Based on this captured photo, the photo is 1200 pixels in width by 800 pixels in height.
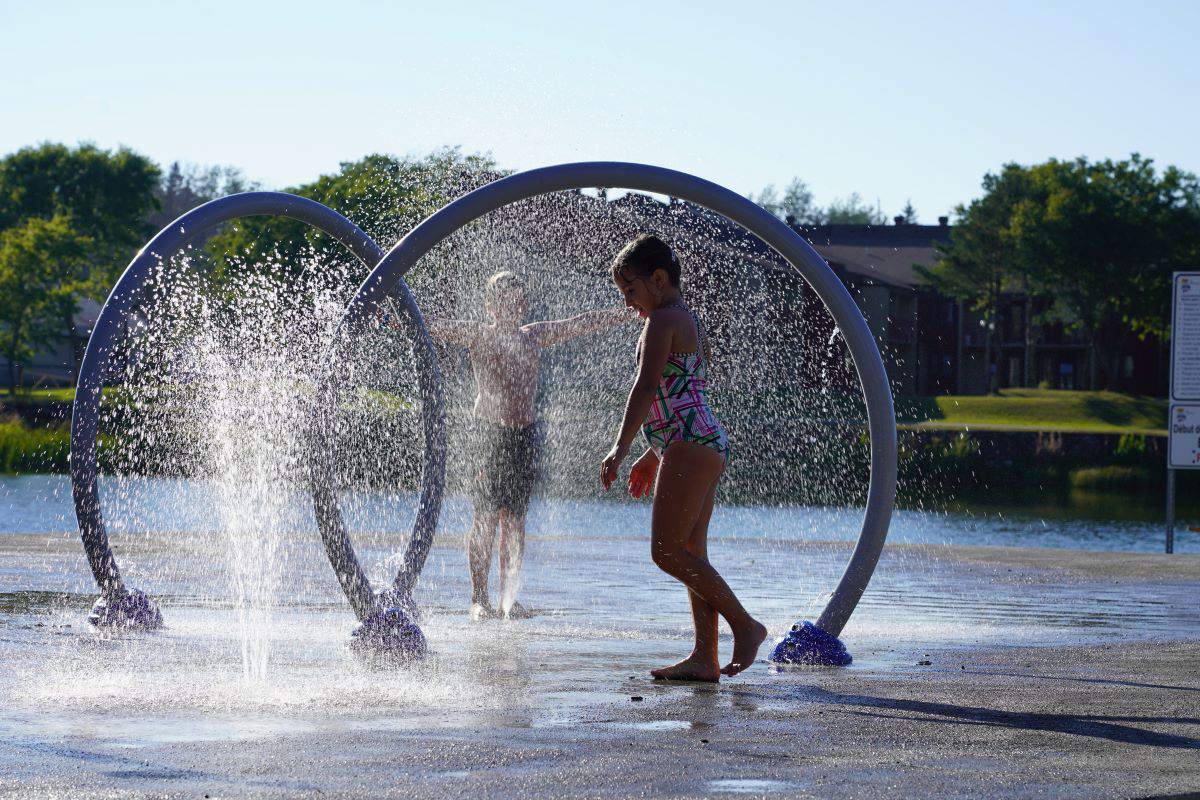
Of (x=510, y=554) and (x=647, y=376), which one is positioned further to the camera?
(x=510, y=554)

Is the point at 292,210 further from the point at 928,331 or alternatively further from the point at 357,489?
the point at 928,331

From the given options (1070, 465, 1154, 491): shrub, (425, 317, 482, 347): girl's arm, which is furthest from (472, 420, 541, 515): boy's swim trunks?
(1070, 465, 1154, 491): shrub

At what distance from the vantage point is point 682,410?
640 cm

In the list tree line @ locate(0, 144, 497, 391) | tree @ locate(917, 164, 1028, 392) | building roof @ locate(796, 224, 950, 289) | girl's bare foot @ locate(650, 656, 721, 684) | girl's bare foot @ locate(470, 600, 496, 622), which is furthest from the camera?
building roof @ locate(796, 224, 950, 289)

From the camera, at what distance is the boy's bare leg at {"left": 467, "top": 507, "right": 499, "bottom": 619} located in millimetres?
8805

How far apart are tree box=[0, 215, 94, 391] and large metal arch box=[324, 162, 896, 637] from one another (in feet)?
183

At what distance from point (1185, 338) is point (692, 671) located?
10.7 metres

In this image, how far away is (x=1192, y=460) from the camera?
620 inches

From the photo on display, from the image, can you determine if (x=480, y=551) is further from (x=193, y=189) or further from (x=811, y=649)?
(x=193, y=189)

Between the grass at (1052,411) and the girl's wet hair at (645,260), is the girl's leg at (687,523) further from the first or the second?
the grass at (1052,411)

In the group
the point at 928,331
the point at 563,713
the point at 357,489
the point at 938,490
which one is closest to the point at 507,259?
the point at 357,489

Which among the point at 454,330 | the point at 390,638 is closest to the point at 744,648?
the point at 390,638

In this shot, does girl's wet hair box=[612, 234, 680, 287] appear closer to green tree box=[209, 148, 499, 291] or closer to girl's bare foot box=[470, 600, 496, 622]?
girl's bare foot box=[470, 600, 496, 622]

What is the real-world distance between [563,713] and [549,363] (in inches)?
982
